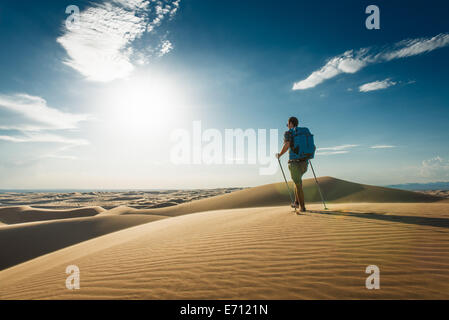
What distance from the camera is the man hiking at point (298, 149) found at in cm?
623

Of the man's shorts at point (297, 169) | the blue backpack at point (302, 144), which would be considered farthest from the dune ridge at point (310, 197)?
the blue backpack at point (302, 144)

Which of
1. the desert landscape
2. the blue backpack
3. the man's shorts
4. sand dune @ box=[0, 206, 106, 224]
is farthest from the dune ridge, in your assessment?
the desert landscape

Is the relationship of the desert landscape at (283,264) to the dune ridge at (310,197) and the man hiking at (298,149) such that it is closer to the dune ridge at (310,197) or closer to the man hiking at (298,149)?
the man hiking at (298,149)

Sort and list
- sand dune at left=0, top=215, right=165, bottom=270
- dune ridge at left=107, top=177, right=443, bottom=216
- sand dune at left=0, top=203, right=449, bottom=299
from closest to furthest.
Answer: sand dune at left=0, top=203, right=449, bottom=299
sand dune at left=0, top=215, right=165, bottom=270
dune ridge at left=107, top=177, right=443, bottom=216

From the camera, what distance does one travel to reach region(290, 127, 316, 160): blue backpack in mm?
6223

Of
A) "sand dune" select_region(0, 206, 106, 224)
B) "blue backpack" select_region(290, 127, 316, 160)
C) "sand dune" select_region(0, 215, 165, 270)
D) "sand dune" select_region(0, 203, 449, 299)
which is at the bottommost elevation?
"sand dune" select_region(0, 206, 106, 224)

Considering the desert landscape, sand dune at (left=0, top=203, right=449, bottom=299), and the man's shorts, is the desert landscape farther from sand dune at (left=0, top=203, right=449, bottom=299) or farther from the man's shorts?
the man's shorts

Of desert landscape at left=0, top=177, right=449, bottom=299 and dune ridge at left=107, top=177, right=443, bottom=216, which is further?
dune ridge at left=107, top=177, right=443, bottom=216

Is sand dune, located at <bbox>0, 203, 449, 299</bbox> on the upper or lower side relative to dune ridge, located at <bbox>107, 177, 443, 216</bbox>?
upper

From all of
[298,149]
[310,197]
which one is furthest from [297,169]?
[310,197]

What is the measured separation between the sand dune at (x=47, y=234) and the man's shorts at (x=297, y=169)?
13.6 meters

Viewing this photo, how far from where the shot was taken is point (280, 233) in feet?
14.5
